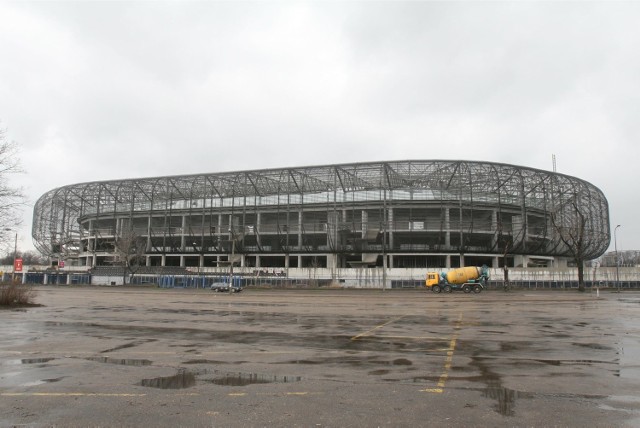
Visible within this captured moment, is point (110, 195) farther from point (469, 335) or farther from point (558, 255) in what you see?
point (469, 335)

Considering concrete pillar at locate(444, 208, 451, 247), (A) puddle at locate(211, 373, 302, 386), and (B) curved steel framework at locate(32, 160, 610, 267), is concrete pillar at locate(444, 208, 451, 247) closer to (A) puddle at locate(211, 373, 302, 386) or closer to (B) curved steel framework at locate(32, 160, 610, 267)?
(B) curved steel framework at locate(32, 160, 610, 267)

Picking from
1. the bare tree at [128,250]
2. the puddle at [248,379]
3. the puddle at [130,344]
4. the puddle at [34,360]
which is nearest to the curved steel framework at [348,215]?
the bare tree at [128,250]

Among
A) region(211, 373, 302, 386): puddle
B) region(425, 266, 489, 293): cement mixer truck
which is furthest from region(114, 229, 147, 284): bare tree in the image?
region(211, 373, 302, 386): puddle

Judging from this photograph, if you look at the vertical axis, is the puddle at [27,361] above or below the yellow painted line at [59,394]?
below

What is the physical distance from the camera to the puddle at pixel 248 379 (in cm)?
816

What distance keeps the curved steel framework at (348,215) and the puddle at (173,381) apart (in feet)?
225

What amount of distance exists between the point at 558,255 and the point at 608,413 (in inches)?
3934

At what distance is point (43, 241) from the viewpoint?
382ft

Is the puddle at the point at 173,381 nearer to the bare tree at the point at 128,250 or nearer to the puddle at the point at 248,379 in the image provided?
the puddle at the point at 248,379

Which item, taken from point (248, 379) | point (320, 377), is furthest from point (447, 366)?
point (248, 379)

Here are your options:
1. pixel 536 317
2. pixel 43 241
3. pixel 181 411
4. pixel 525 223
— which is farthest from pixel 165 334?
pixel 43 241

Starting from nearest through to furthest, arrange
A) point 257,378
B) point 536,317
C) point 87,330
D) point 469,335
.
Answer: point 257,378, point 469,335, point 87,330, point 536,317

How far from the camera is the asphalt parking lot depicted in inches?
245

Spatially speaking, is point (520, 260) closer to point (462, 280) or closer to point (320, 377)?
point (462, 280)
